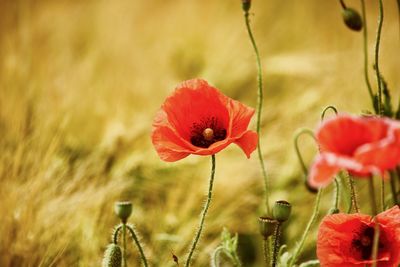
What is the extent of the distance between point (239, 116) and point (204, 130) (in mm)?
76

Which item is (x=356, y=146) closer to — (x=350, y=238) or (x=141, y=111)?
(x=350, y=238)

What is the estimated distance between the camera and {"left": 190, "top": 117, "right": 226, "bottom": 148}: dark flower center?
0.90m

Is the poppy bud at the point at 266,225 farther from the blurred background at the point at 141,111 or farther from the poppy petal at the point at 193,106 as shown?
the blurred background at the point at 141,111

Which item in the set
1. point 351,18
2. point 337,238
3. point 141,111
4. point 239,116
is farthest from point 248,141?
point 141,111

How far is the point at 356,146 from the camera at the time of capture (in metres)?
0.62

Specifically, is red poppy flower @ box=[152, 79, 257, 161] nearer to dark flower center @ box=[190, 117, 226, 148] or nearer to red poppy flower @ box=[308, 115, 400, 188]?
dark flower center @ box=[190, 117, 226, 148]

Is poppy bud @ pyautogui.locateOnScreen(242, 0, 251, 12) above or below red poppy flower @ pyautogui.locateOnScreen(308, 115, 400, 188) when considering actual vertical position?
above

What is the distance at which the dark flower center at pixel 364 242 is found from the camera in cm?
82

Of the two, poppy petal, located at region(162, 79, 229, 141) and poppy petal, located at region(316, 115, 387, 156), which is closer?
poppy petal, located at region(316, 115, 387, 156)

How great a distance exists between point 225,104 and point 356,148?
0.27m

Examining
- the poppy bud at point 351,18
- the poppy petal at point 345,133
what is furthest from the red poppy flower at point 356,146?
the poppy bud at point 351,18

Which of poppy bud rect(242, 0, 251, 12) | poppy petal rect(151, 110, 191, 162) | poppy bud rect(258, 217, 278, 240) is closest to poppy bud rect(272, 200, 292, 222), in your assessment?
poppy bud rect(258, 217, 278, 240)

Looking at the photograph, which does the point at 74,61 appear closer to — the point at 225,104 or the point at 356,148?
the point at 225,104

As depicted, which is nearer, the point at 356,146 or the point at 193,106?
the point at 356,146
